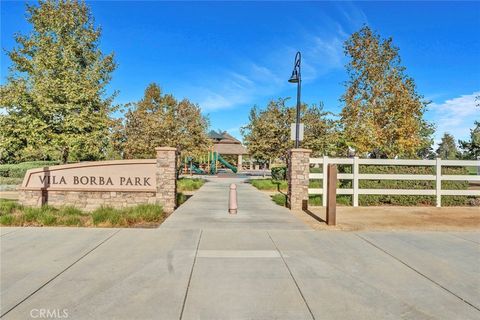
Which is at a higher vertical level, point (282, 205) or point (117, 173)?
point (117, 173)

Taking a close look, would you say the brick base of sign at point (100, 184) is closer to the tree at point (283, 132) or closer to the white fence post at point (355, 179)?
the white fence post at point (355, 179)

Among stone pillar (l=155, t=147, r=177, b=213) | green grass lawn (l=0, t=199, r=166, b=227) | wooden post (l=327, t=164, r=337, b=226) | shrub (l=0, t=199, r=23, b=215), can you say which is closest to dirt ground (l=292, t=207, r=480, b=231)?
wooden post (l=327, t=164, r=337, b=226)

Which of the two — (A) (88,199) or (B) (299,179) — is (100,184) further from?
(B) (299,179)

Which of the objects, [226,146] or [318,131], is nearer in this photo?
[318,131]

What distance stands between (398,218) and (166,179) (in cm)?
710

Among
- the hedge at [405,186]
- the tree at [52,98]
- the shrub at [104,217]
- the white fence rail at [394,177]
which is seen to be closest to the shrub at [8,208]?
the shrub at [104,217]

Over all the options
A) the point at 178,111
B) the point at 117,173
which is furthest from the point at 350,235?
the point at 178,111

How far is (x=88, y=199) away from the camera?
10.2 m

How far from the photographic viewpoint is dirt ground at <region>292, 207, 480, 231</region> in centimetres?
789

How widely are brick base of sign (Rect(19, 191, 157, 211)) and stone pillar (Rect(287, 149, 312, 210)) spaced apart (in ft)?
15.2

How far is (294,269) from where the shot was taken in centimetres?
475

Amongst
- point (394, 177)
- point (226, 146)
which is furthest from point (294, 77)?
point (226, 146)

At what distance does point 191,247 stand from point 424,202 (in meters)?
9.81

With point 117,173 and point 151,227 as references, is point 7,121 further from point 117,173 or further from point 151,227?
point 151,227
